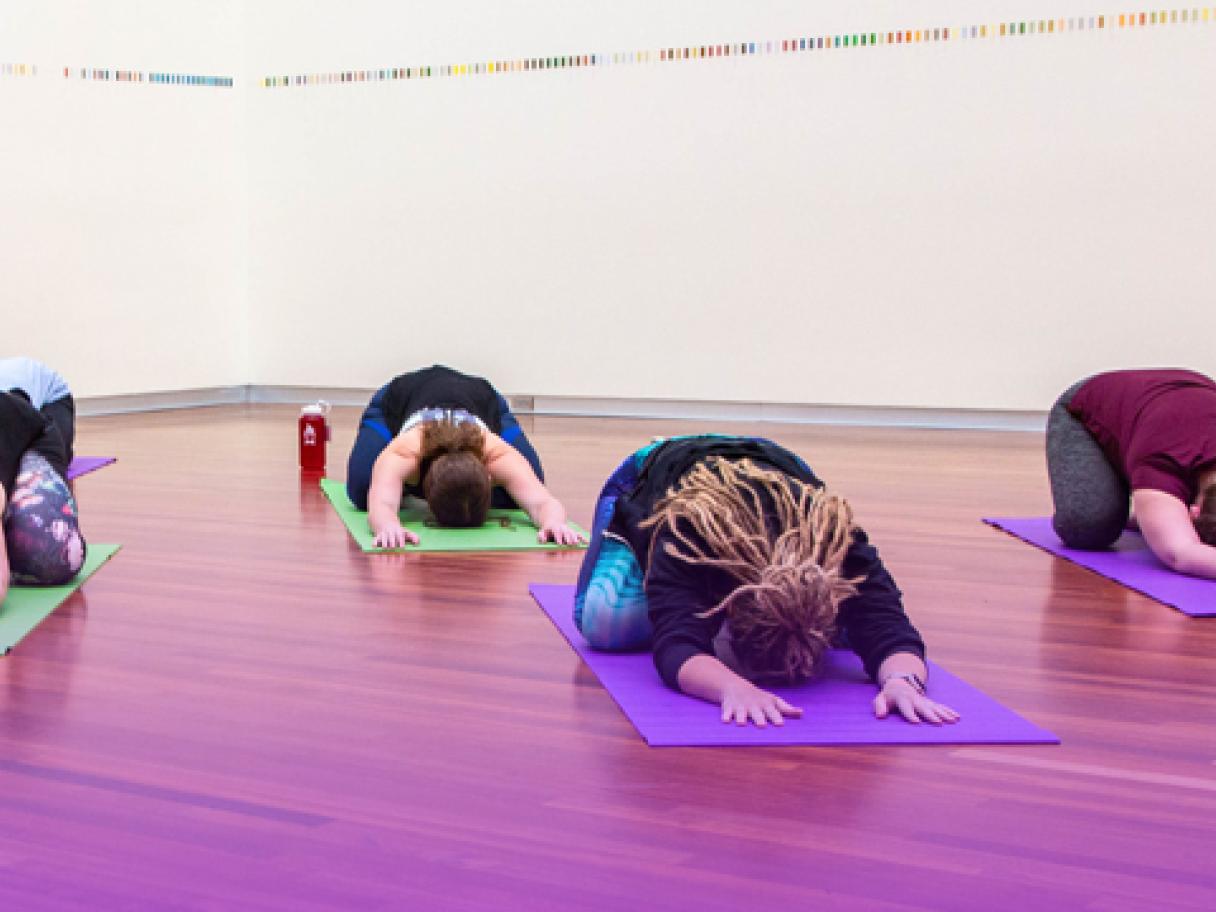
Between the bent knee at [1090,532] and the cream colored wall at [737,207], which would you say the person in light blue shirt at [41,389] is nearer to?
the bent knee at [1090,532]

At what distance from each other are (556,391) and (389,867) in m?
5.34

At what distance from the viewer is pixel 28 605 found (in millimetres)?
2652

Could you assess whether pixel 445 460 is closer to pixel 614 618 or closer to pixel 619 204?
pixel 614 618

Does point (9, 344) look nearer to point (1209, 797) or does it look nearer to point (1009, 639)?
point (1009, 639)

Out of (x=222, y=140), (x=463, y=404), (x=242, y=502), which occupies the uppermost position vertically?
(x=222, y=140)

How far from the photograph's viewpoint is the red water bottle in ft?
15.4

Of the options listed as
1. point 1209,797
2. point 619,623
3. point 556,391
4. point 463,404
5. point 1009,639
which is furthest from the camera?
point 556,391

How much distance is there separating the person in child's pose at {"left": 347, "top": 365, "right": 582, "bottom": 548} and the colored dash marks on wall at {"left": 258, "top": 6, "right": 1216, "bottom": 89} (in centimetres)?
280

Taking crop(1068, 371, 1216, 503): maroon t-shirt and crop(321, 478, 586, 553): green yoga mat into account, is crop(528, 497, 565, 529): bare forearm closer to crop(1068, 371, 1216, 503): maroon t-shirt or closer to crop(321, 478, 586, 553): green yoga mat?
crop(321, 478, 586, 553): green yoga mat

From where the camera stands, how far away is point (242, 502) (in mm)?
4016

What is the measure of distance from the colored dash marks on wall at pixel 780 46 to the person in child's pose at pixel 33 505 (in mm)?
3942

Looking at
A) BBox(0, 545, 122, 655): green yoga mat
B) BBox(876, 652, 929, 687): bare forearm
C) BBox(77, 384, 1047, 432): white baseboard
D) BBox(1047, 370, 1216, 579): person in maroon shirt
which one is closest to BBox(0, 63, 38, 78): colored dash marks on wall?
BBox(77, 384, 1047, 432): white baseboard

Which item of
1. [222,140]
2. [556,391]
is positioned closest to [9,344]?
[222,140]

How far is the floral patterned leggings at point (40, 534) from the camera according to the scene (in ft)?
9.14
